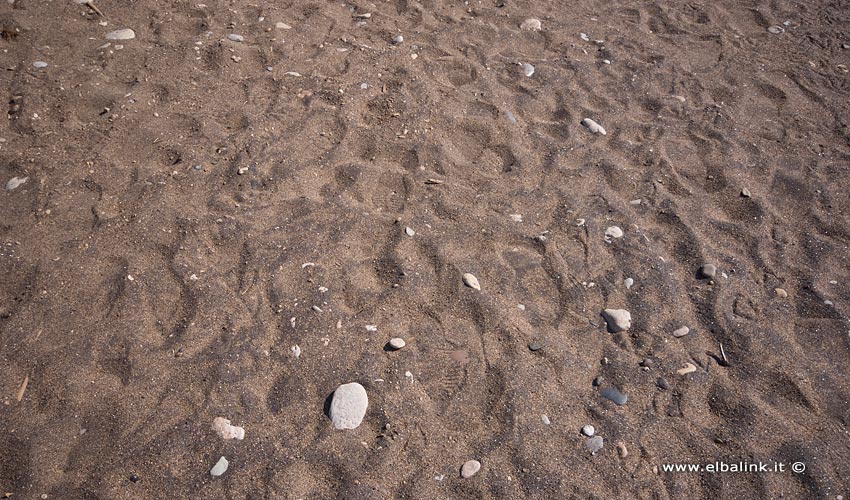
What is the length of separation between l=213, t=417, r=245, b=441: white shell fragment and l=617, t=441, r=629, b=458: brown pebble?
1486 mm

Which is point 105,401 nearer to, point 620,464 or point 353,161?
point 353,161

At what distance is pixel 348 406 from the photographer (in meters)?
2.49

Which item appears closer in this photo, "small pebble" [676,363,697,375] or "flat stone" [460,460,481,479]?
"flat stone" [460,460,481,479]

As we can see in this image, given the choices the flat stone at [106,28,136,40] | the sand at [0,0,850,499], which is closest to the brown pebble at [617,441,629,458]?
the sand at [0,0,850,499]


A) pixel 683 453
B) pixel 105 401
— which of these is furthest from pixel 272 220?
pixel 683 453

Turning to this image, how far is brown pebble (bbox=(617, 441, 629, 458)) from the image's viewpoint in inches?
96.7

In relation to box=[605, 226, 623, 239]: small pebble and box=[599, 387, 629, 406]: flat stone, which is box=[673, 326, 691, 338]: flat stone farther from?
box=[605, 226, 623, 239]: small pebble

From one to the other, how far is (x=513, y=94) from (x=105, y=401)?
9.63 ft

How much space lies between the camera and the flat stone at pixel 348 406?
2.47 metres

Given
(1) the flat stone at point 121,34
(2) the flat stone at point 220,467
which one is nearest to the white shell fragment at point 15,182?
(1) the flat stone at point 121,34

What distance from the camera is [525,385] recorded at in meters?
2.63

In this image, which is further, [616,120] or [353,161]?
[616,120]

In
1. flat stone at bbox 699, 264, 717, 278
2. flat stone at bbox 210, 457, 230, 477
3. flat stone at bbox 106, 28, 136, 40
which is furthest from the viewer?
flat stone at bbox 106, 28, 136, 40

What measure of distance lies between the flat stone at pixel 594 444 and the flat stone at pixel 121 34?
3.75 meters
